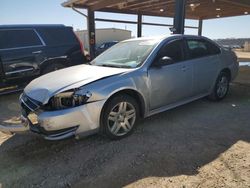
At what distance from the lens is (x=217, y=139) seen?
11.8 feet

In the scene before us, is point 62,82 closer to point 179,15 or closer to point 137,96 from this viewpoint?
point 137,96

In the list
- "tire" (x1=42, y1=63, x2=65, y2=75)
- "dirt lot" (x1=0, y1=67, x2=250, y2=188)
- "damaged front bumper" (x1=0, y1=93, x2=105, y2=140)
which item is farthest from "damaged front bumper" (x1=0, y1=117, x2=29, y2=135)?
"tire" (x1=42, y1=63, x2=65, y2=75)

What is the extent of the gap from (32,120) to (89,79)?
92 centimetres

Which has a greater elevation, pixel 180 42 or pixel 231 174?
pixel 180 42

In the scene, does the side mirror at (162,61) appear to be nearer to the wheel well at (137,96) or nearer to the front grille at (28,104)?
the wheel well at (137,96)

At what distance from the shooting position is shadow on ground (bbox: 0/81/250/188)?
2.75 meters


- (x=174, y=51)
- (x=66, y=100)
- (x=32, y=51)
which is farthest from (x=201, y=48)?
(x=32, y=51)

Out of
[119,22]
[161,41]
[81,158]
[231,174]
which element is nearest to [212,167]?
[231,174]

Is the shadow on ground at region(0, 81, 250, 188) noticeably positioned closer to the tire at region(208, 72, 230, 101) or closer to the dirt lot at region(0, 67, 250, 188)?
the dirt lot at region(0, 67, 250, 188)

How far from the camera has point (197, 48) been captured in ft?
16.0

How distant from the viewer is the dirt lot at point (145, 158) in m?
2.67

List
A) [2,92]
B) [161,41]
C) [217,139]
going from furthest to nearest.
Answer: [2,92], [161,41], [217,139]

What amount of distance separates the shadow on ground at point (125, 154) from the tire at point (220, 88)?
1006mm

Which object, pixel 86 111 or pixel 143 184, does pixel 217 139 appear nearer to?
pixel 143 184
